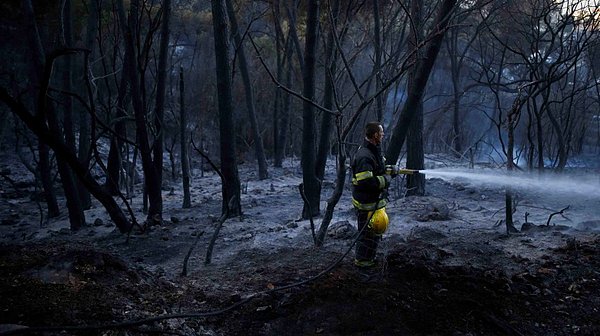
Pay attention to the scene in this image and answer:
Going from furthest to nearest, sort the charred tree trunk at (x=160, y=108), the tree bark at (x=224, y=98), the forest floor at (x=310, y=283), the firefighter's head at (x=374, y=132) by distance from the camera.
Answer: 1. the charred tree trunk at (x=160, y=108)
2. the tree bark at (x=224, y=98)
3. the firefighter's head at (x=374, y=132)
4. the forest floor at (x=310, y=283)

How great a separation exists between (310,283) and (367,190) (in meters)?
1.26

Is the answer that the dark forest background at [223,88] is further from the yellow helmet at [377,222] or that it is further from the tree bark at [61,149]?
the yellow helmet at [377,222]

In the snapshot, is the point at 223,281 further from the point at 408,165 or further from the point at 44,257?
the point at 408,165

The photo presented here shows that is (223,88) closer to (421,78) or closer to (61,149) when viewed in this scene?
(61,149)

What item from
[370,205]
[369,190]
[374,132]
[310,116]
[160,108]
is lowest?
[370,205]

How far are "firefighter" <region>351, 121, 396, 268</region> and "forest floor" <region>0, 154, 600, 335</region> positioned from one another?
0.83 ft

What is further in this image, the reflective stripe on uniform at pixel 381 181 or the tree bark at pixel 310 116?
the tree bark at pixel 310 116

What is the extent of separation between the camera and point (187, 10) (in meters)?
21.0

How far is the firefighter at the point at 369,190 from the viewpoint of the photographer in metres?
5.28

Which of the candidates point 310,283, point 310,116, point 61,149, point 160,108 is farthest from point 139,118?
point 310,283

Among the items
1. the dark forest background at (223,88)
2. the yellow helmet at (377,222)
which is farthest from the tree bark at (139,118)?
the yellow helmet at (377,222)

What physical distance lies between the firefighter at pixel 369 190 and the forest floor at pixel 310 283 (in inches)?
9.9

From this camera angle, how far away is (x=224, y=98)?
880 centimetres

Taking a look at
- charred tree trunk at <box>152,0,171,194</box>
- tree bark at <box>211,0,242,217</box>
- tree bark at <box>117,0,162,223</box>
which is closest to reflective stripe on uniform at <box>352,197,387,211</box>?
tree bark at <box>211,0,242,217</box>
